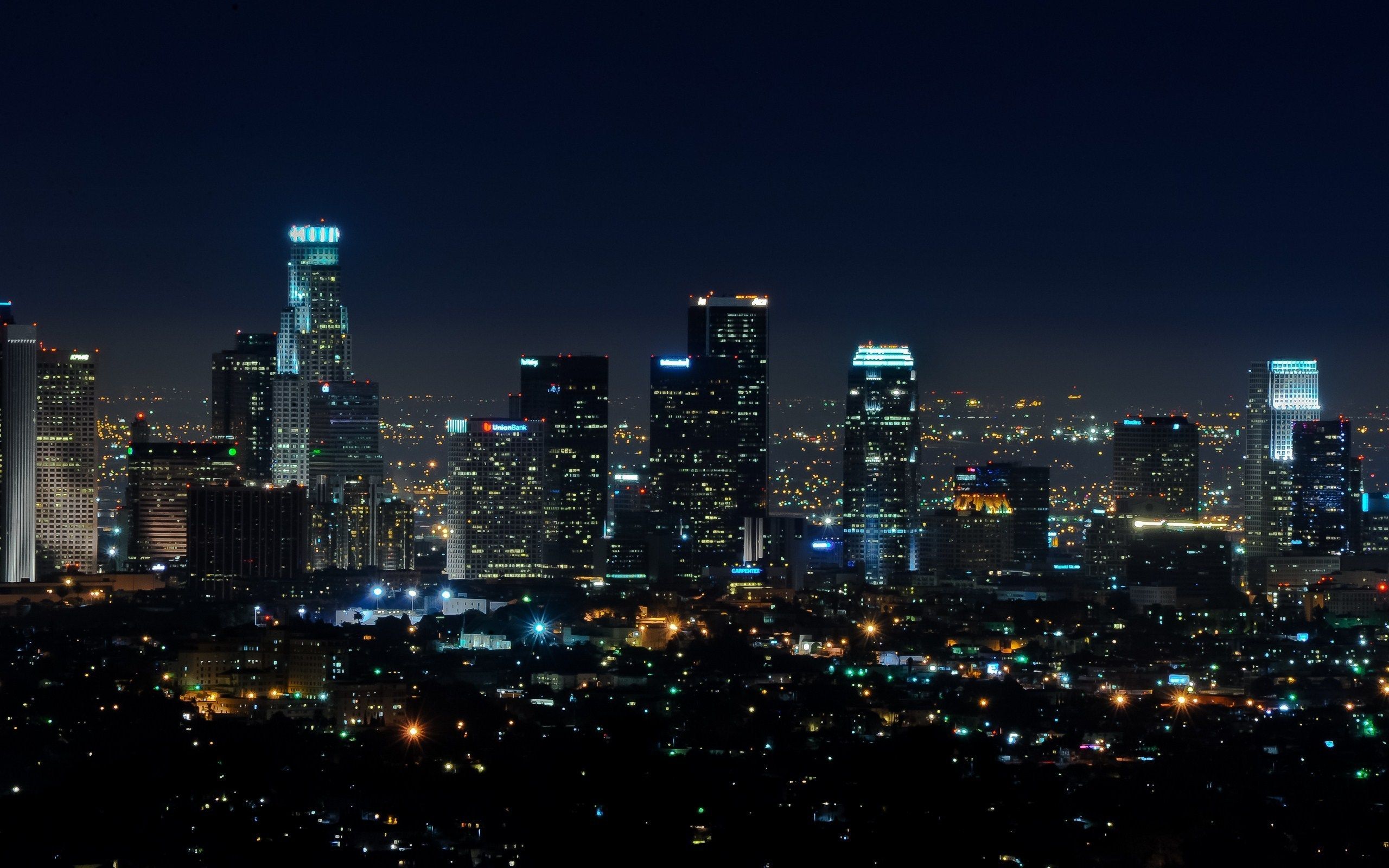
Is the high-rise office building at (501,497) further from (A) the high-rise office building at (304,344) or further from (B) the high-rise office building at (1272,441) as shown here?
(B) the high-rise office building at (1272,441)

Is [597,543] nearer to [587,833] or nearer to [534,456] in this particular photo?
[534,456]

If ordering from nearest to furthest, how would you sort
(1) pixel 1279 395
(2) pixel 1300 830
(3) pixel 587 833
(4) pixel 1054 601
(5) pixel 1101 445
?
(3) pixel 587 833
(2) pixel 1300 830
(4) pixel 1054 601
(1) pixel 1279 395
(5) pixel 1101 445

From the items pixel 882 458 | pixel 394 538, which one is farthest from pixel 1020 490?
pixel 394 538

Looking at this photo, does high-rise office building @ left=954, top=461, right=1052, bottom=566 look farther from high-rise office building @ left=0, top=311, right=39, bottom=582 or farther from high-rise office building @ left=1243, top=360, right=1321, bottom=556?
high-rise office building @ left=0, top=311, right=39, bottom=582

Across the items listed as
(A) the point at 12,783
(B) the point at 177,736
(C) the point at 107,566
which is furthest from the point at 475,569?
(A) the point at 12,783

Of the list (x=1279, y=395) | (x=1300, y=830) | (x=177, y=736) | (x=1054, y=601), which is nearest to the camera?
(x=1300, y=830)

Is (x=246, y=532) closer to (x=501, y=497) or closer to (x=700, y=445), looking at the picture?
(x=501, y=497)
